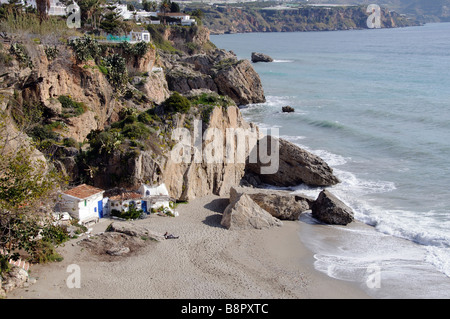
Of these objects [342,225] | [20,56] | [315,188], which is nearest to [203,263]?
[342,225]

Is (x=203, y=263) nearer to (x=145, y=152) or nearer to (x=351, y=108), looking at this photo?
(x=145, y=152)

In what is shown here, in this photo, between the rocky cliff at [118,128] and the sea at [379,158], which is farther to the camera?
the rocky cliff at [118,128]

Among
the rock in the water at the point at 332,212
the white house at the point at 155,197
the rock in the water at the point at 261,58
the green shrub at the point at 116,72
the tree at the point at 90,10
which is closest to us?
the white house at the point at 155,197

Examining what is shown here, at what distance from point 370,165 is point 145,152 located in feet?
64.4

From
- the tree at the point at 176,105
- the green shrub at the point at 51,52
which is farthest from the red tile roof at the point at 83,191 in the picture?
the green shrub at the point at 51,52

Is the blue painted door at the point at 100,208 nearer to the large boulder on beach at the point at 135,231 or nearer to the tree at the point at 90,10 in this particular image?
the large boulder on beach at the point at 135,231

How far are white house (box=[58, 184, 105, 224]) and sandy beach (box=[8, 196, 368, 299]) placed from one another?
31.4 inches

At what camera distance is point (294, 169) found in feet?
108

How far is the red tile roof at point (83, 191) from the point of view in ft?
75.9

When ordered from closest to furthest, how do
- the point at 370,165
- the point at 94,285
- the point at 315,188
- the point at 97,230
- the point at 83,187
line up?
the point at 94,285, the point at 97,230, the point at 83,187, the point at 315,188, the point at 370,165

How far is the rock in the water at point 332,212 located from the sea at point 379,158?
54 cm

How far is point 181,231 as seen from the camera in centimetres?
2319

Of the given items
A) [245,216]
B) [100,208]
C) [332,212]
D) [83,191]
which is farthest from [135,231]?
[332,212]

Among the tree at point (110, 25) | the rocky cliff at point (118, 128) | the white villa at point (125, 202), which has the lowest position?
the white villa at point (125, 202)
